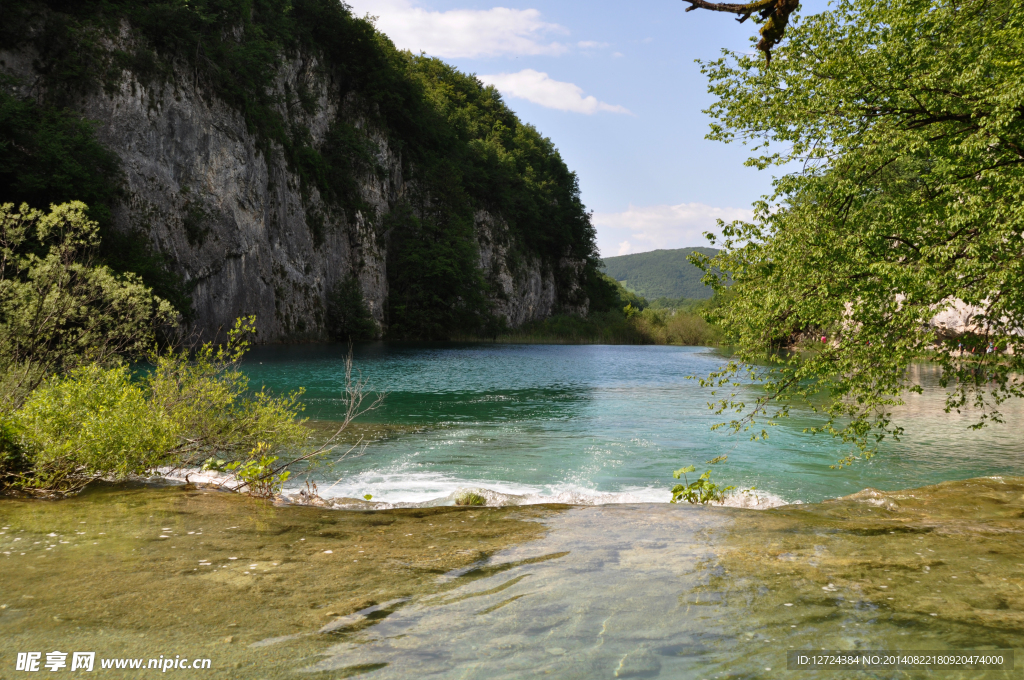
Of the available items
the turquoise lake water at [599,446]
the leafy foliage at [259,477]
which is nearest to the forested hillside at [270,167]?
the turquoise lake water at [599,446]

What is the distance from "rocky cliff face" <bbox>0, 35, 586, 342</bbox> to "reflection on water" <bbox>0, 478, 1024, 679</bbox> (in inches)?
797

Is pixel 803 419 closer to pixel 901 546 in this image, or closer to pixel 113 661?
pixel 901 546

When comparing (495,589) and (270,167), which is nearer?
(495,589)

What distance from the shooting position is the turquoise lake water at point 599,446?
480 inches

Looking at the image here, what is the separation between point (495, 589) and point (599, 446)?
11360 mm

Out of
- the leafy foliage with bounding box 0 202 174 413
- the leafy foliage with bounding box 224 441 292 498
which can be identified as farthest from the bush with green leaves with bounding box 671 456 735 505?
the leafy foliage with bounding box 0 202 174 413

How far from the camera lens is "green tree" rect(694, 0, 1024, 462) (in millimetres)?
8203

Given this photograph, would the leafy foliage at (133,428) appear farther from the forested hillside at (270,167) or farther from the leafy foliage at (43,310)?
the forested hillside at (270,167)

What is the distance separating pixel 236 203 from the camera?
44.5m

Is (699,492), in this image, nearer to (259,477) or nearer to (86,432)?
(259,477)

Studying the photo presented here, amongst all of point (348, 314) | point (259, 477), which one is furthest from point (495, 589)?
point (348, 314)

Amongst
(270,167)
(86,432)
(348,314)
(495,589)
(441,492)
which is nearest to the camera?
(495,589)

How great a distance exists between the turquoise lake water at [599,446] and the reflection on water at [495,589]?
305cm

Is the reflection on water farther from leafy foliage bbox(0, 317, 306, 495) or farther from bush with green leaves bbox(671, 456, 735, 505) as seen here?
bush with green leaves bbox(671, 456, 735, 505)
